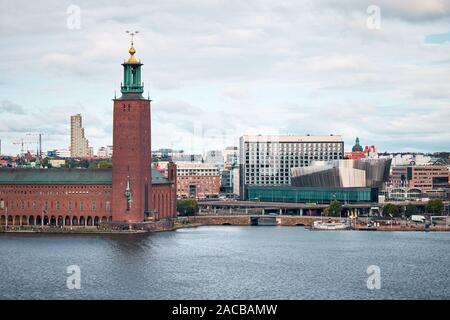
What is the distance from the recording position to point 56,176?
129000 mm

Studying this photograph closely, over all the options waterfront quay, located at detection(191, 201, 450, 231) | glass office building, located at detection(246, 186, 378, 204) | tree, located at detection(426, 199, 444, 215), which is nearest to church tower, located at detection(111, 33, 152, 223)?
waterfront quay, located at detection(191, 201, 450, 231)

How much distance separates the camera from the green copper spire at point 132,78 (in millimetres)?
124188

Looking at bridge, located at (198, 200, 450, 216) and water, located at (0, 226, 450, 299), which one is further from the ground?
bridge, located at (198, 200, 450, 216)

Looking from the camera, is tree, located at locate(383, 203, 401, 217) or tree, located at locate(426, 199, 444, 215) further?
A: tree, located at locate(426, 199, 444, 215)

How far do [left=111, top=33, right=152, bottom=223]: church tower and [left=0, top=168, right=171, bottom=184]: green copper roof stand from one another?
10.2 ft

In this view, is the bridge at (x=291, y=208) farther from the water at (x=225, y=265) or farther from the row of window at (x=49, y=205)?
the water at (x=225, y=265)

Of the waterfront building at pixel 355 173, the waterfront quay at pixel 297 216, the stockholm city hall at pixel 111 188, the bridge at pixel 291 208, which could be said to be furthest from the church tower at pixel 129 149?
the waterfront building at pixel 355 173

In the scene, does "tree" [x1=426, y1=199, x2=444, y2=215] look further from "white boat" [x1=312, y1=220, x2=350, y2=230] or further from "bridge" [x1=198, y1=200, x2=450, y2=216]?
"white boat" [x1=312, y1=220, x2=350, y2=230]

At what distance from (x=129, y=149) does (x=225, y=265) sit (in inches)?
1470

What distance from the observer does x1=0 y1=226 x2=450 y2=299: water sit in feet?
244

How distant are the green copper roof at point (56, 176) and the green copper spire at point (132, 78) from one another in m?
9.77

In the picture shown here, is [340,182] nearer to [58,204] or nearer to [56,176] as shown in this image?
[56,176]

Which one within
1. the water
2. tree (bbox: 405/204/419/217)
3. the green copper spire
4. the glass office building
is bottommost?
the water

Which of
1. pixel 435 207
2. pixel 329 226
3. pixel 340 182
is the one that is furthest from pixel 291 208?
pixel 329 226
